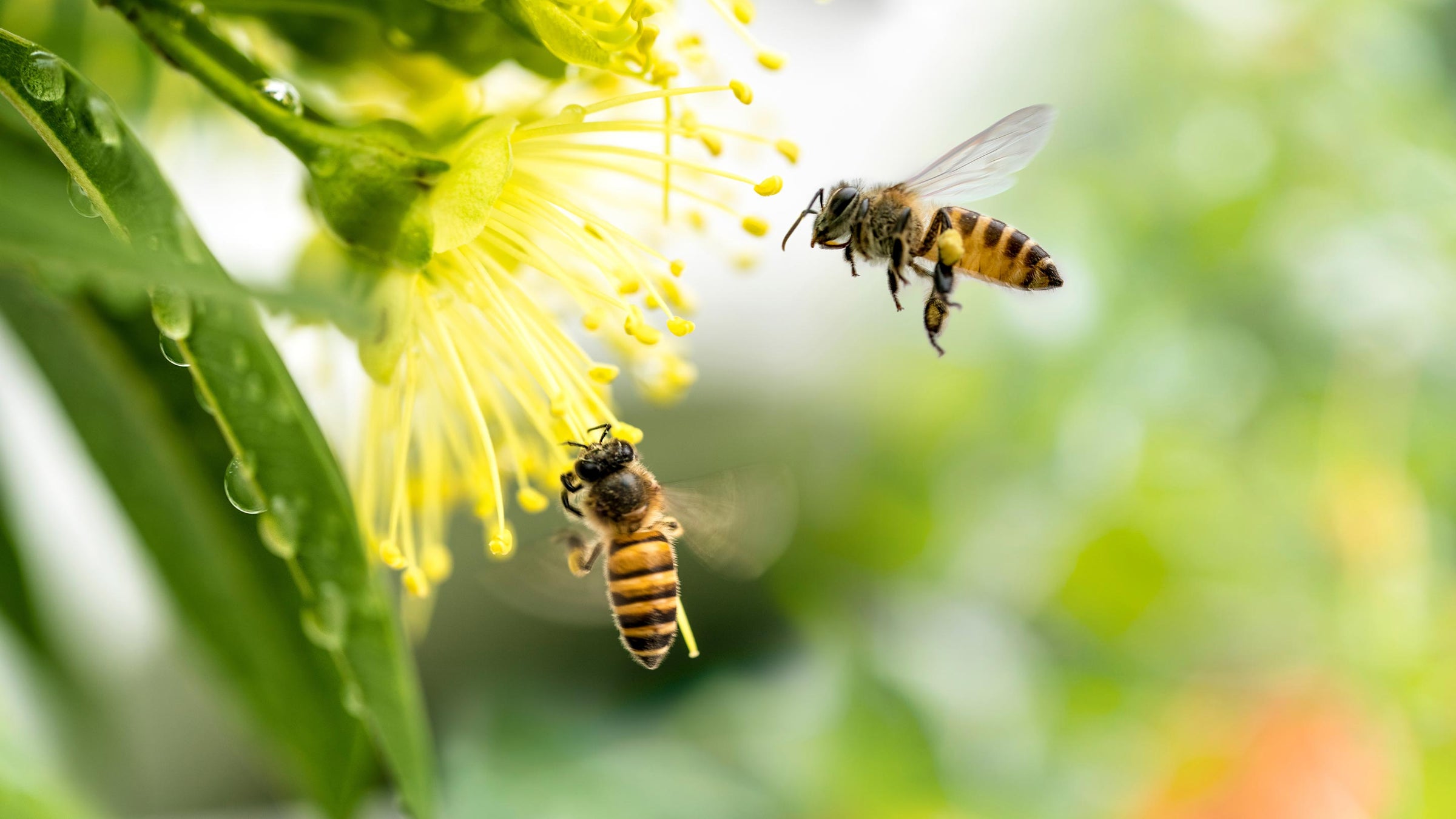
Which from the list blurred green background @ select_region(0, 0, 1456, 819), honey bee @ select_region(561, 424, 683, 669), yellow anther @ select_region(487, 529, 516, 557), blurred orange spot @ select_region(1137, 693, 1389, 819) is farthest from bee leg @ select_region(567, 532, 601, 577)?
blurred orange spot @ select_region(1137, 693, 1389, 819)

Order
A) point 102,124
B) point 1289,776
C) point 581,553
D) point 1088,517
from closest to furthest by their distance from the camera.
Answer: point 102,124
point 581,553
point 1289,776
point 1088,517

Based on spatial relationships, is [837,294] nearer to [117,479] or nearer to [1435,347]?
[1435,347]

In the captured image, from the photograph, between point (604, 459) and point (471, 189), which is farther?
point (604, 459)

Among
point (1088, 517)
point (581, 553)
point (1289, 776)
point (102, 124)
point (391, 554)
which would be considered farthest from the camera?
point (1088, 517)

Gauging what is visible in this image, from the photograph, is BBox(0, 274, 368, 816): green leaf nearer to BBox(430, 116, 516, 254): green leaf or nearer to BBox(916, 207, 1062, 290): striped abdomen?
BBox(430, 116, 516, 254): green leaf

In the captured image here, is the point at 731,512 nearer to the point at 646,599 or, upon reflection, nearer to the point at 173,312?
the point at 646,599

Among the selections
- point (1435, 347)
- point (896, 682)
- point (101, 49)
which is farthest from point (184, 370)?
point (1435, 347)

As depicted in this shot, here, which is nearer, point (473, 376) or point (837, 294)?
A: point (473, 376)

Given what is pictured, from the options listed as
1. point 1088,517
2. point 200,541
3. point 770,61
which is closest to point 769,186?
point 770,61
